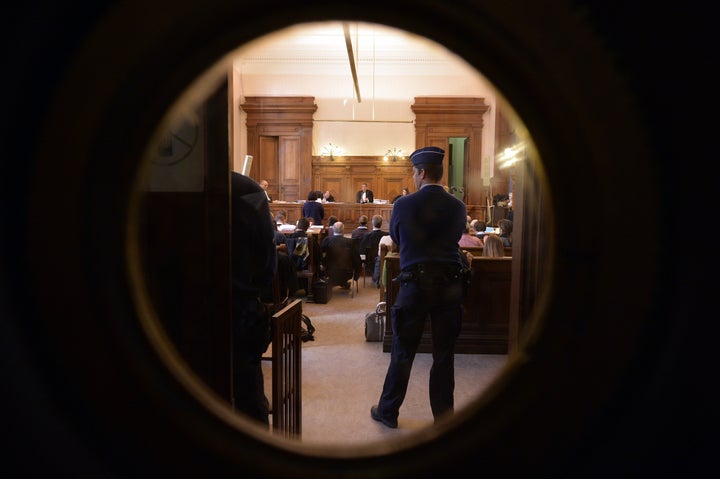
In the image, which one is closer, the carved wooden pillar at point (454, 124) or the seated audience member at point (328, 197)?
the seated audience member at point (328, 197)

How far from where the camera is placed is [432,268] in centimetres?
271

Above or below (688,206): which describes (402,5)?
above

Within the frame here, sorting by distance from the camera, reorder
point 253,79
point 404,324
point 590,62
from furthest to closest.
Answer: point 253,79, point 404,324, point 590,62

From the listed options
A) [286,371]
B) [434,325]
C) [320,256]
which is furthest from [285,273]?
[286,371]

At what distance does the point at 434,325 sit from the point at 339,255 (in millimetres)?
4527

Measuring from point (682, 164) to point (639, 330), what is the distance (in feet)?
0.77

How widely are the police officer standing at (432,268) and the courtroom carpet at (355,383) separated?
1.34ft

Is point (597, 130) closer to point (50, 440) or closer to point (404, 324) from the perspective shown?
point (50, 440)

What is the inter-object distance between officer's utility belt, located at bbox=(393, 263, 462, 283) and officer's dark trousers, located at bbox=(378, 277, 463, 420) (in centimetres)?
1

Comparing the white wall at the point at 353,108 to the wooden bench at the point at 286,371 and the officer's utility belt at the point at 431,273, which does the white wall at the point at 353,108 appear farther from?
the wooden bench at the point at 286,371

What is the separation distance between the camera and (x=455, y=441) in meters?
0.64

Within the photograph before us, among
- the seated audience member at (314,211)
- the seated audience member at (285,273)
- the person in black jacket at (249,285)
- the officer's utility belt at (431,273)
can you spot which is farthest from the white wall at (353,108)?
the person in black jacket at (249,285)

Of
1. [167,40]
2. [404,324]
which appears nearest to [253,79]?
[404,324]

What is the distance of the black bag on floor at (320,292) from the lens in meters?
6.67
